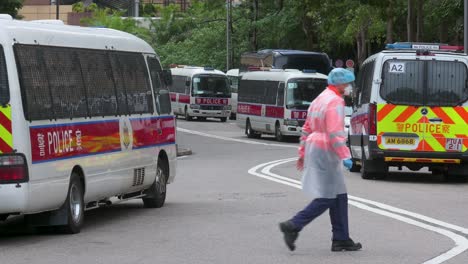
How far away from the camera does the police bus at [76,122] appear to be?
12938 mm

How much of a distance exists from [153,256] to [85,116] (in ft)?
10.9

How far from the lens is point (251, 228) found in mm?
14531

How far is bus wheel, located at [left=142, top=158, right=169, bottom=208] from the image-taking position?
58.4 feet

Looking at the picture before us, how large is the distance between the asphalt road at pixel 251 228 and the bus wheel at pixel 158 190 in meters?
0.25

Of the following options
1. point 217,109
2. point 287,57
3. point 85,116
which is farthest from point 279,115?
point 85,116

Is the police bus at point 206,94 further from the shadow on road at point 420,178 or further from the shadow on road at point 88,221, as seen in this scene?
the shadow on road at point 88,221

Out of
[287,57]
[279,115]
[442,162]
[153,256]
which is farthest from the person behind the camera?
[287,57]

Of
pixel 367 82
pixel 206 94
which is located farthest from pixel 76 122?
pixel 206 94

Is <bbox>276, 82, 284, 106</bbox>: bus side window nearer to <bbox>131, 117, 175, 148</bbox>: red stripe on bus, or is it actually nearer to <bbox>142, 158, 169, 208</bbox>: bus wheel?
<bbox>131, 117, 175, 148</bbox>: red stripe on bus

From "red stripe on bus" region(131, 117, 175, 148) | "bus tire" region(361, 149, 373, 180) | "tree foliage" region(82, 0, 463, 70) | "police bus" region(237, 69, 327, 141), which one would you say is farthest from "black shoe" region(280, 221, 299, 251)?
"tree foliage" region(82, 0, 463, 70)

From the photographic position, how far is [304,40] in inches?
2955

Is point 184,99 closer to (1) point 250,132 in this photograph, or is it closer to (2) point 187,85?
(2) point 187,85

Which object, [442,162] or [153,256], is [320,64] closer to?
[442,162]

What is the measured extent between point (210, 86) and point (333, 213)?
51.6 m
